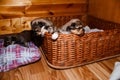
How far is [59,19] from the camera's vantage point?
199cm

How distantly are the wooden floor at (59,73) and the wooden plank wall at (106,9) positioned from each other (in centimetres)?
56

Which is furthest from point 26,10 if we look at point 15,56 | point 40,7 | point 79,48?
point 79,48

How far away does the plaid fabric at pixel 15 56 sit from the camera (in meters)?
1.29

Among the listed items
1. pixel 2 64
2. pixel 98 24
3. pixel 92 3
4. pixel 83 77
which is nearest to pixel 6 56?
pixel 2 64

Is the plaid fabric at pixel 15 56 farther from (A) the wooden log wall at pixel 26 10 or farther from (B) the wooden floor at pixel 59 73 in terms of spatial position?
(A) the wooden log wall at pixel 26 10

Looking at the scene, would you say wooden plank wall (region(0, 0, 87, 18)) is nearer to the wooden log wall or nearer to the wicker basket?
the wooden log wall

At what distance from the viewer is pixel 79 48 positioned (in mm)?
1263

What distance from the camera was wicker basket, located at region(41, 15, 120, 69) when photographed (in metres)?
1.21

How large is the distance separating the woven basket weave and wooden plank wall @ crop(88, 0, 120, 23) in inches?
11.2

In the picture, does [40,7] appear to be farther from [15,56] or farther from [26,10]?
[15,56]

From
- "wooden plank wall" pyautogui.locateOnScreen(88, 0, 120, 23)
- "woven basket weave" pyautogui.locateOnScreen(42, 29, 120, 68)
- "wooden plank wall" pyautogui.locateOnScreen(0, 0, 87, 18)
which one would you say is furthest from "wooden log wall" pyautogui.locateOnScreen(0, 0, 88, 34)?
"woven basket weave" pyautogui.locateOnScreen(42, 29, 120, 68)

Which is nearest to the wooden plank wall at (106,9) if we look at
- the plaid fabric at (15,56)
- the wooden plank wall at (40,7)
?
the wooden plank wall at (40,7)

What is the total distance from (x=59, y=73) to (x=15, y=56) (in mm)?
469

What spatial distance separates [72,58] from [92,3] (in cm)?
105
